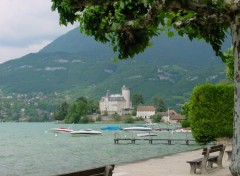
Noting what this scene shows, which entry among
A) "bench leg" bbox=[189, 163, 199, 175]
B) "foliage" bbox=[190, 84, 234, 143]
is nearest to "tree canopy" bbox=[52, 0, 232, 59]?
"bench leg" bbox=[189, 163, 199, 175]

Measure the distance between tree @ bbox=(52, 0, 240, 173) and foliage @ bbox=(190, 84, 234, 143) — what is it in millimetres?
23343

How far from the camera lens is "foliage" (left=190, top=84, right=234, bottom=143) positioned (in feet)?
120

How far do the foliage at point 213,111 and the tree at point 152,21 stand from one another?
23.3 m

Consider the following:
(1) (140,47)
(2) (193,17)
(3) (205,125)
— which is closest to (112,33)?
(1) (140,47)

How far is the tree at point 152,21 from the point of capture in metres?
10.5

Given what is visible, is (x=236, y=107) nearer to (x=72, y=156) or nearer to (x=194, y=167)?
(x=194, y=167)

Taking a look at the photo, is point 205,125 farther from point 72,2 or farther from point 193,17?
point 72,2

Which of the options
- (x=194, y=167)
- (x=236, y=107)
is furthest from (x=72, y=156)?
(x=236, y=107)

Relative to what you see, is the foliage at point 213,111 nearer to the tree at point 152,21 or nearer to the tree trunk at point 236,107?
the tree at point 152,21

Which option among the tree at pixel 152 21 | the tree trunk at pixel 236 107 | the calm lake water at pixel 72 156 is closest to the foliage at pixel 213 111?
the calm lake water at pixel 72 156

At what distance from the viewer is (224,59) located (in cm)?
1362

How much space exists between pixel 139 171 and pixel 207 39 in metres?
8.49

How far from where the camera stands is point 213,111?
36875 millimetres

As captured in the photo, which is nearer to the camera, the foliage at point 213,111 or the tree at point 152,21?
the tree at point 152,21
